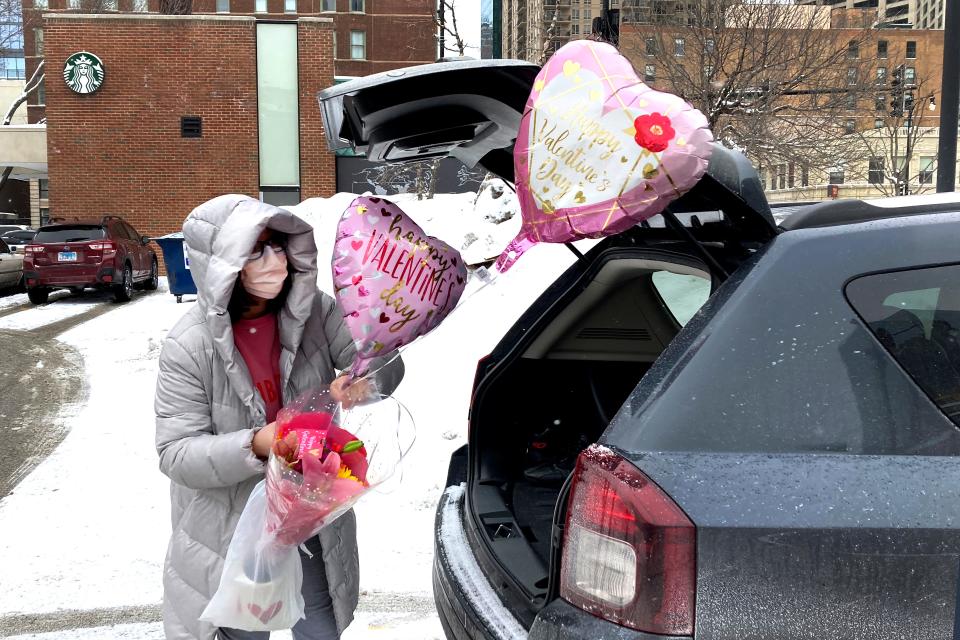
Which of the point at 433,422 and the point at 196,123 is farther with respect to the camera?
the point at 196,123

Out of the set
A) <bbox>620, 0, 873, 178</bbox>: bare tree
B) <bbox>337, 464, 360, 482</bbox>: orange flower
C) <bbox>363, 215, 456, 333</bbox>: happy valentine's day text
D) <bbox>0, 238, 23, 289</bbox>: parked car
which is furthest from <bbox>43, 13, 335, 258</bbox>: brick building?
<bbox>337, 464, 360, 482</bbox>: orange flower

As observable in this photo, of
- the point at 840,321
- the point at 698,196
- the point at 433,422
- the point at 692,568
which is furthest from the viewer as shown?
the point at 433,422

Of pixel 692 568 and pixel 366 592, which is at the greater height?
pixel 692 568

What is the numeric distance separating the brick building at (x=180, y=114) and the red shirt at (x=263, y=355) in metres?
21.0

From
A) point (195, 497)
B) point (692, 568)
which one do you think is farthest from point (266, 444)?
point (692, 568)

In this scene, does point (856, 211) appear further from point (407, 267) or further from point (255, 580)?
point (255, 580)

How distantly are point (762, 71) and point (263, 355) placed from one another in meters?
12.3

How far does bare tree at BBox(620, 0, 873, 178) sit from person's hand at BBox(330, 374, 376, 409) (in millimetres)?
11191

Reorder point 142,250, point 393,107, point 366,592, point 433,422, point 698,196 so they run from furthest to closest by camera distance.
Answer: point 142,250, point 433,422, point 366,592, point 393,107, point 698,196

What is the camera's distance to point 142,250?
59.2ft

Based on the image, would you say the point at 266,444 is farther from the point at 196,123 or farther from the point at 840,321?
the point at 196,123

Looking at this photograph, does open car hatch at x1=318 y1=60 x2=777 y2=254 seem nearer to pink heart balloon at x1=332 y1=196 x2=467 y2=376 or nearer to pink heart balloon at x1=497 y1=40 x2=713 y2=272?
pink heart balloon at x1=497 y1=40 x2=713 y2=272

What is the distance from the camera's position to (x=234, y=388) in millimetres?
2459

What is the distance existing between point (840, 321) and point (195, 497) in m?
1.81
